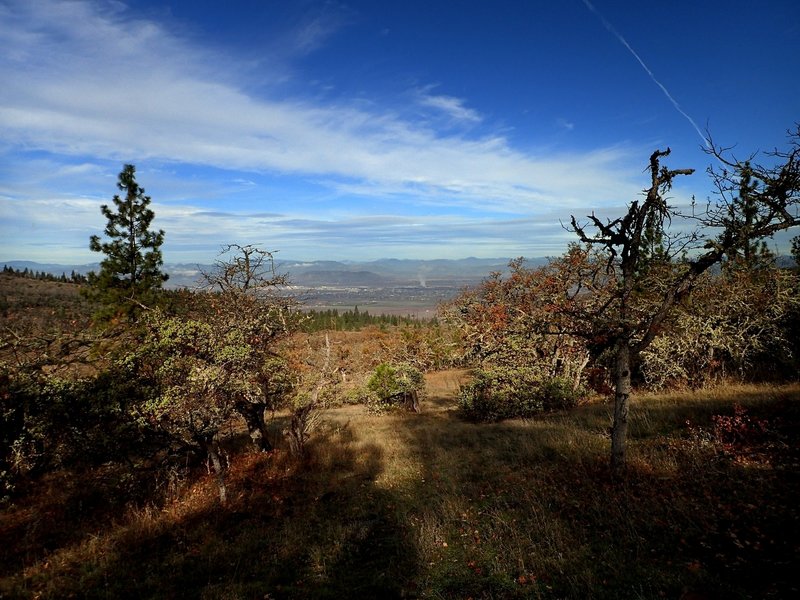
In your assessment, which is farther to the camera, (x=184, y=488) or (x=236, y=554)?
(x=184, y=488)

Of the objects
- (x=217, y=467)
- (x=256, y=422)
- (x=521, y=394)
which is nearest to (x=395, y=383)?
(x=521, y=394)

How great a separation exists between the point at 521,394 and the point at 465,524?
14284 millimetres

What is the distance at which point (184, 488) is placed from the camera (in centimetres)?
1230

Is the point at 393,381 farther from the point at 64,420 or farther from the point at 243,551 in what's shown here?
the point at 64,420

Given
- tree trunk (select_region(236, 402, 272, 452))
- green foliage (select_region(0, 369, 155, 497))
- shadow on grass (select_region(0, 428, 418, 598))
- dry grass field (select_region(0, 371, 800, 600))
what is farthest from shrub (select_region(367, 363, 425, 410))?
green foliage (select_region(0, 369, 155, 497))

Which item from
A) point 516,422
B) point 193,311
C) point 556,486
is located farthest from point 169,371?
point 516,422

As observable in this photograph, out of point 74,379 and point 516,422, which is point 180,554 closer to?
point 74,379

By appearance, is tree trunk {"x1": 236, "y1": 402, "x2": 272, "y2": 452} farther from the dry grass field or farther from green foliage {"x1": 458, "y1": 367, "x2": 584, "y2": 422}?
green foliage {"x1": 458, "y1": 367, "x2": 584, "y2": 422}

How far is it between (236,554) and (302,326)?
8996 mm

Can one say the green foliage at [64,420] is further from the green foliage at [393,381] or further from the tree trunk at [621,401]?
the green foliage at [393,381]

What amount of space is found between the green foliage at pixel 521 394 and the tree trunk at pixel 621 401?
12.7 m

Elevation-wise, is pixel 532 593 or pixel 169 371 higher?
pixel 169 371

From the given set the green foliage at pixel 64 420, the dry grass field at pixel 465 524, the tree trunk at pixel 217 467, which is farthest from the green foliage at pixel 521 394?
the green foliage at pixel 64 420

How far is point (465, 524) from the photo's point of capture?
9.05 metres
